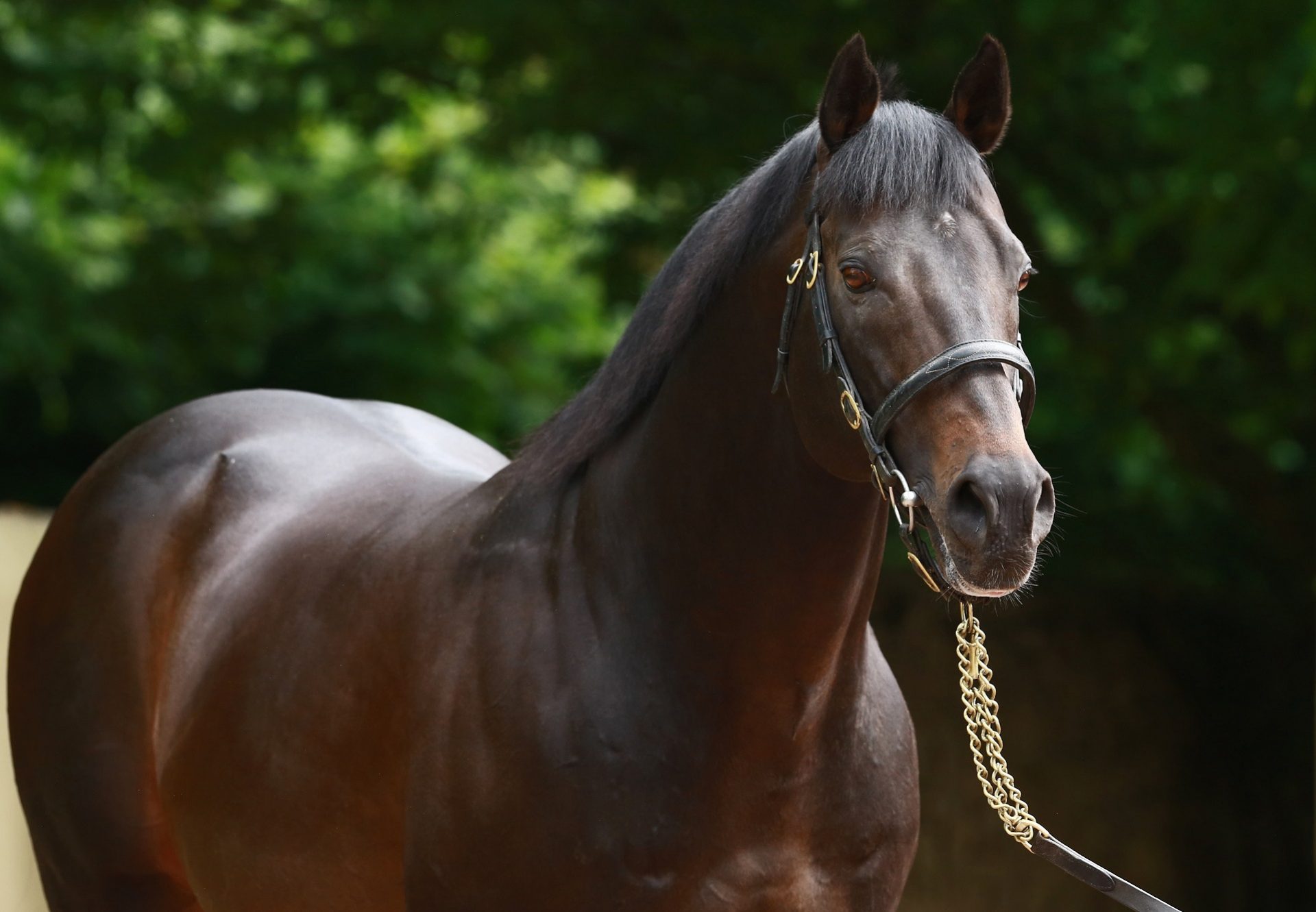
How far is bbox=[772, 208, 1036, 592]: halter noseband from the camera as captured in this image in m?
2.21

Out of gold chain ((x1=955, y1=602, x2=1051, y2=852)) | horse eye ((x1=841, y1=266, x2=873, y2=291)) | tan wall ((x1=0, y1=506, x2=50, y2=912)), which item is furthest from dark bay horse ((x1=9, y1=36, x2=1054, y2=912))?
tan wall ((x1=0, y1=506, x2=50, y2=912))

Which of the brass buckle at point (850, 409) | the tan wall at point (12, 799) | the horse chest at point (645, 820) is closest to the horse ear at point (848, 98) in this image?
the brass buckle at point (850, 409)

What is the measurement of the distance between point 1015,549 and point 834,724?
2.30 feet

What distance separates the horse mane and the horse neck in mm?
54

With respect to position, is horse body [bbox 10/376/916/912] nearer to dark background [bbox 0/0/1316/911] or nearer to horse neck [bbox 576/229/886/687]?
horse neck [bbox 576/229/886/687]

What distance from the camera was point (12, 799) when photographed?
5.68 m

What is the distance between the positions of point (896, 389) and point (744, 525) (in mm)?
445

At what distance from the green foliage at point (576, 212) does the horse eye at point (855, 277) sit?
3476 mm

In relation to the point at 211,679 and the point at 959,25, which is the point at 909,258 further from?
the point at 959,25

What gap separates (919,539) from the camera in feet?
7.47

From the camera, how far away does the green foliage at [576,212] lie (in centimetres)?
640

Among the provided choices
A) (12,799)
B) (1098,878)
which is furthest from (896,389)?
(12,799)

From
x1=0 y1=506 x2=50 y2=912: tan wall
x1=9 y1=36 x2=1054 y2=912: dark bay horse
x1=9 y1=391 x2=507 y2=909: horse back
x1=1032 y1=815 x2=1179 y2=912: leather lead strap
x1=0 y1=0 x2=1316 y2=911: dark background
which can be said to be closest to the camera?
x1=9 y1=36 x2=1054 y2=912: dark bay horse

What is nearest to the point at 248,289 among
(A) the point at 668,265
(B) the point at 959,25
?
(B) the point at 959,25
